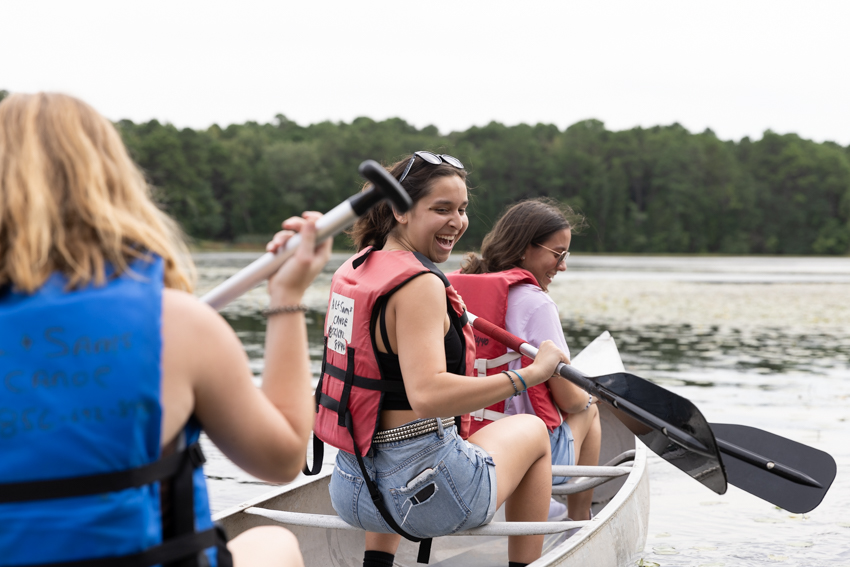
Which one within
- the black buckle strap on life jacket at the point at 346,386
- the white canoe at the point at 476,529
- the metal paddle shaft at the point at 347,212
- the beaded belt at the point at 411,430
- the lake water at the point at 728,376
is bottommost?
the lake water at the point at 728,376

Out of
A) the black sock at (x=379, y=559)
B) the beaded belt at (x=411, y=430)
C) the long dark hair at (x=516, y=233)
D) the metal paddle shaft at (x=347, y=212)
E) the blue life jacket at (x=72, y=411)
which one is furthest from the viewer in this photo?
the long dark hair at (x=516, y=233)

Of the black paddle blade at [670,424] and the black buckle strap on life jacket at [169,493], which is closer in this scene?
the black buckle strap on life jacket at [169,493]

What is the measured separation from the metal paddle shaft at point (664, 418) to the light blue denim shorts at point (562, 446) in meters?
0.37

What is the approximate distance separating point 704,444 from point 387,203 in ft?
4.64

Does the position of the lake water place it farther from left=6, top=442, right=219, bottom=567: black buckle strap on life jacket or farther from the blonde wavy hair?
the blonde wavy hair

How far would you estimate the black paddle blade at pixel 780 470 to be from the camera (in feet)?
11.3

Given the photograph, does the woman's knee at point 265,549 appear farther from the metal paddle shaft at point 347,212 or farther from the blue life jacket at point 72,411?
the metal paddle shaft at point 347,212

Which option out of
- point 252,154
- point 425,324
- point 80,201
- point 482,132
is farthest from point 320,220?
point 482,132

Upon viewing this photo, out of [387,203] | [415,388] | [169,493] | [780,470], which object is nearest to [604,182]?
[780,470]

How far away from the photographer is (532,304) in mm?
3410

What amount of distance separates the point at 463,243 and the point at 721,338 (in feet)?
189

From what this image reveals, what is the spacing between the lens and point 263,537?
1642 mm

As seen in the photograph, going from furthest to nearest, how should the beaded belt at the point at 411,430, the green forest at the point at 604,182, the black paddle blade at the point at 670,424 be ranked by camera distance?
the green forest at the point at 604,182, the black paddle blade at the point at 670,424, the beaded belt at the point at 411,430

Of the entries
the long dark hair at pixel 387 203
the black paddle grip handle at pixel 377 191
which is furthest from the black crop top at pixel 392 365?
the black paddle grip handle at pixel 377 191
